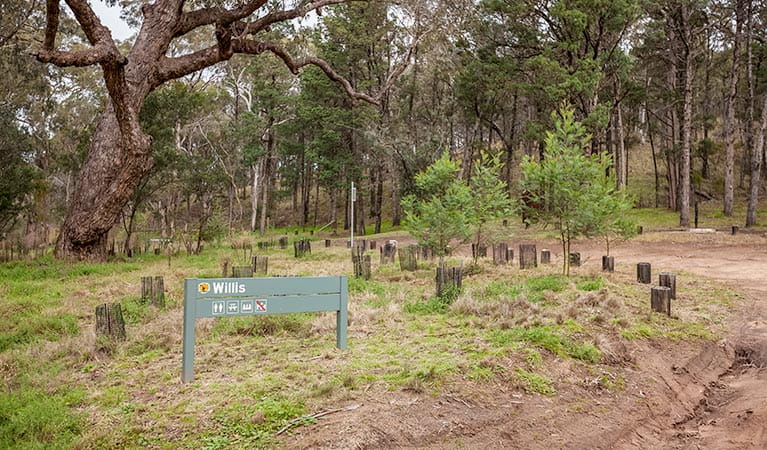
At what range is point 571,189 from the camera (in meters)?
9.56

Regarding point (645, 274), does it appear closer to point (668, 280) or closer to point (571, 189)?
point (668, 280)

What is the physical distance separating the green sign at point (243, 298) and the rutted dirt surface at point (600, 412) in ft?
4.01

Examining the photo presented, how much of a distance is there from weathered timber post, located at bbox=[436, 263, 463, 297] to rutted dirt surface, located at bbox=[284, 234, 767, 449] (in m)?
2.70

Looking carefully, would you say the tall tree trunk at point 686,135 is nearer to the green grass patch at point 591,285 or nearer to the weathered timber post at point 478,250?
the weathered timber post at point 478,250

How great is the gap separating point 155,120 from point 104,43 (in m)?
6.93

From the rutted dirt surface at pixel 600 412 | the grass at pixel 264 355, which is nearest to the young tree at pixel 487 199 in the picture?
the grass at pixel 264 355

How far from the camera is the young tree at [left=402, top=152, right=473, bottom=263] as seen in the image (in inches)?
424

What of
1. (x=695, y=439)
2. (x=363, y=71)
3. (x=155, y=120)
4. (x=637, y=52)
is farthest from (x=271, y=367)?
(x=637, y=52)

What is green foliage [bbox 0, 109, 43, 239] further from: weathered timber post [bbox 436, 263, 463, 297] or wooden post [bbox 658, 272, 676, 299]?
wooden post [bbox 658, 272, 676, 299]

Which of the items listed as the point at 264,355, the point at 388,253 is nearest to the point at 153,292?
the point at 264,355

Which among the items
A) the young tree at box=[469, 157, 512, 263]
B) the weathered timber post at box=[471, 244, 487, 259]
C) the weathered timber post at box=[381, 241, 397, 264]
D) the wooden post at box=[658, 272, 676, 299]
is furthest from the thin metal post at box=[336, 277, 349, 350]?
the weathered timber post at box=[381, 241, 397, 264]

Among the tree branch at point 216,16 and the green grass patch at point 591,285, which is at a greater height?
the tree branch at point 216,16

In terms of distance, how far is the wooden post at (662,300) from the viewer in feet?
23.6

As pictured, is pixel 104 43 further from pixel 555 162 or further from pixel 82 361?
pixel 555 162
